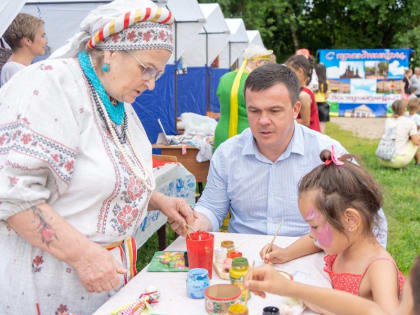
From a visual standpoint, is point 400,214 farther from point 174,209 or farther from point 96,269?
point 96,269

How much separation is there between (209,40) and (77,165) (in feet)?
31.5

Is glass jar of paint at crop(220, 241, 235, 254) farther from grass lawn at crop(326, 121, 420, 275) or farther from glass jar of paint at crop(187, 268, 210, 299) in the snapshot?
grass lawn at crop(326, 121, 420, 275)

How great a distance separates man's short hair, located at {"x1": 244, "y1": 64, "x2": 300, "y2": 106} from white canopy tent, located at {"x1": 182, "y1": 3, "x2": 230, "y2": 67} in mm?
7832

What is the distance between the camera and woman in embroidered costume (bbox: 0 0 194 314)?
4.41 ft

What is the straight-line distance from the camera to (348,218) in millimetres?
1661

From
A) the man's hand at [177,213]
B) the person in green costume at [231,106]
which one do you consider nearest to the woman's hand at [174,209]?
the man's hand at [177,213]

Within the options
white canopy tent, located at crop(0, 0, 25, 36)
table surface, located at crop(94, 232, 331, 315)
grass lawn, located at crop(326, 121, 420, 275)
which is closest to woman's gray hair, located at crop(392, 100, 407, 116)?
grass lawn, located at crop(326, 121, 420, 275)

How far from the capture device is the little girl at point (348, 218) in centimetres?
165

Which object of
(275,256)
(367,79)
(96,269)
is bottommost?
(367,79)

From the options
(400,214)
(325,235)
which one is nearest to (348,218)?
(325,235)

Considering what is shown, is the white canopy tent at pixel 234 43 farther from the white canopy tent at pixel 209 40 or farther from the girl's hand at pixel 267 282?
the girl's hand at pixel 267 282

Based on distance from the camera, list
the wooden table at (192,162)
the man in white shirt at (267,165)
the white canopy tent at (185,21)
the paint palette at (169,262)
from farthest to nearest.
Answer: the white canopy tent at (185,21)
the wooden table at (192,162)
the man in white shirt at (267,165)
the paint palette at (169,262)

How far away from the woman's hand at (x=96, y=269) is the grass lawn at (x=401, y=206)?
Result: 55.0 inches

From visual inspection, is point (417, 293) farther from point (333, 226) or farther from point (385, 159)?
point (385, 159)
